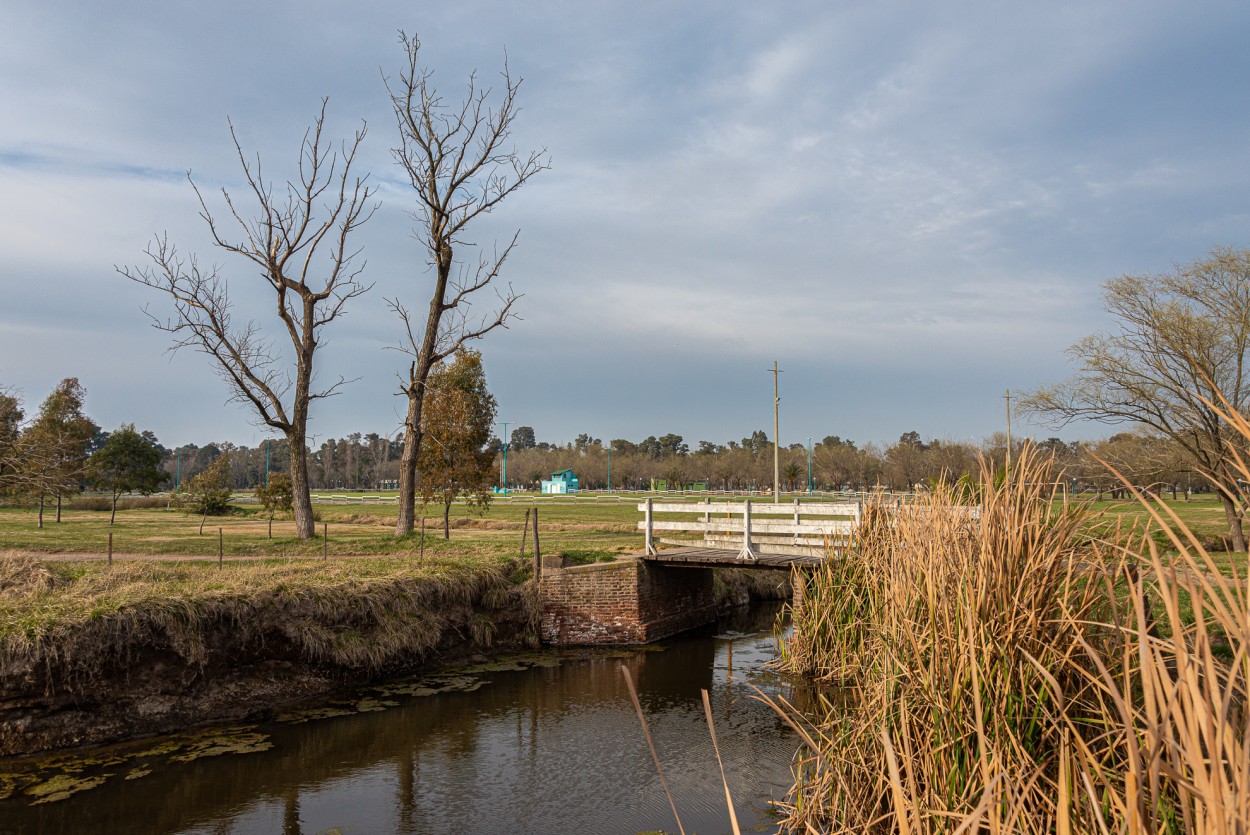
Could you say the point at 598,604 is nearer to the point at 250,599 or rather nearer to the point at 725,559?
the point at 725,559

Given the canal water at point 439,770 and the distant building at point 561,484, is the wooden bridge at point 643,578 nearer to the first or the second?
the canal water at point 439,770

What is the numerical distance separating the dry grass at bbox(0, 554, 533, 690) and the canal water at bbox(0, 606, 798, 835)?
1.01 meters

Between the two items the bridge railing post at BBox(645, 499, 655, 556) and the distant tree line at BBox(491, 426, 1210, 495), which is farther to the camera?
the distant tree line at BBox(491, 426, 1210, 495)

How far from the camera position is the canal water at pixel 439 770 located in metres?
8.07

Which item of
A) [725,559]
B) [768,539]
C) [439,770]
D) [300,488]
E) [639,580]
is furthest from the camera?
[300,488]

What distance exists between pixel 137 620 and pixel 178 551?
8.85 metres

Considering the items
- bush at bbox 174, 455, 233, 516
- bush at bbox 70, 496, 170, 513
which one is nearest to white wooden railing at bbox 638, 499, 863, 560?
bush at bbox 174, 455, 233, 516

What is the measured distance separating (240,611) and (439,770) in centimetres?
423

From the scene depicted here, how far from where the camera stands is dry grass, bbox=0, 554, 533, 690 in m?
9.92

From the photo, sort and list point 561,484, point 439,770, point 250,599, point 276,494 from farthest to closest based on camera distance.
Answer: point 561,484, point 276,494, point 250,599, point 439,770

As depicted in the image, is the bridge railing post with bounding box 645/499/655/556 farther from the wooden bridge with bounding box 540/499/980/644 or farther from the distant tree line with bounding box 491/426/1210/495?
the distant tree line with bounding box 491/426/1210/495

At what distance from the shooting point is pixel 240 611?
11.8 metres

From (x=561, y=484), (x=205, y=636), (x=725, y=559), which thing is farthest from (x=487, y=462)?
(x=561, y=484)

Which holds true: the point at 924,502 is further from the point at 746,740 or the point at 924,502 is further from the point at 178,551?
the point at 178,551
